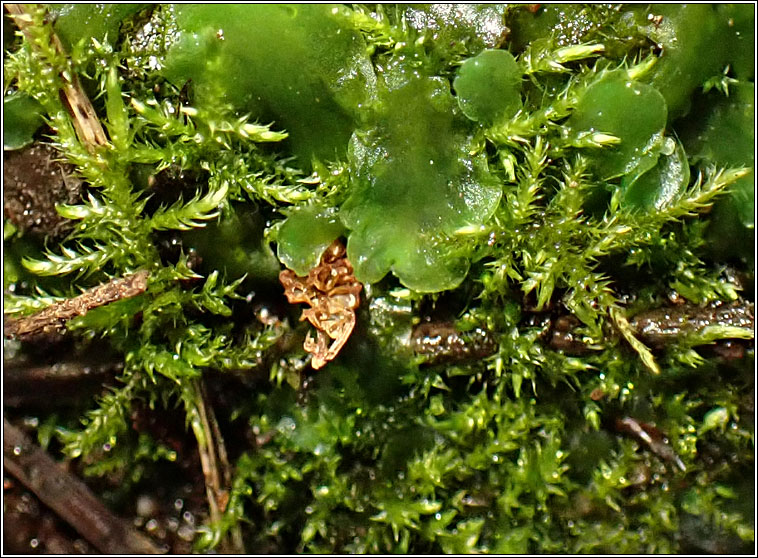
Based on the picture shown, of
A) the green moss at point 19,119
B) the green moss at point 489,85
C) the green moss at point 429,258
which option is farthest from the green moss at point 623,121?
the green moss at point 19,119

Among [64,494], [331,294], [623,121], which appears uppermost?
[623,121]

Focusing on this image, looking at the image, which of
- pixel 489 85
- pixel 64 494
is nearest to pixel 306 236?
pixel 489 85

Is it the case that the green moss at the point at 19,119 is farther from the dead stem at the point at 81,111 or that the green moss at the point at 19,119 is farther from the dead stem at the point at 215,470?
the dead stem at the point at 215,470

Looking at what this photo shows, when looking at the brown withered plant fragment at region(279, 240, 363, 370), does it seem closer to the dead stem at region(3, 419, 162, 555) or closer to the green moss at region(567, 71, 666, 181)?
the green moss at region(567, 71, 666, 181)

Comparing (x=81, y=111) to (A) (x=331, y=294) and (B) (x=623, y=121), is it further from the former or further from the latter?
(B) (x=623, y=121)

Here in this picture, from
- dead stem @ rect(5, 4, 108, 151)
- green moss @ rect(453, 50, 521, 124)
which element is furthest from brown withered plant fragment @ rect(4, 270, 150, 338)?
green moss @ rect(453, 50, 521, 124)

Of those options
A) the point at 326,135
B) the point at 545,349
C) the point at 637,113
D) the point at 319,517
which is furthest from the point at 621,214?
the point at 319,517

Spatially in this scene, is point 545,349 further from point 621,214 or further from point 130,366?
point 130,366
